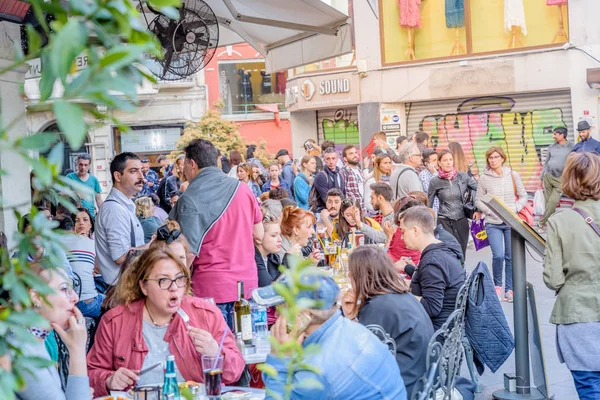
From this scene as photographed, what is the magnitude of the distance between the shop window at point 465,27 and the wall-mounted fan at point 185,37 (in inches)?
512

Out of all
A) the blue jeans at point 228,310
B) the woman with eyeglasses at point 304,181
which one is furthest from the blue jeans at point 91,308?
the woman with eyeglasses at point 304,181

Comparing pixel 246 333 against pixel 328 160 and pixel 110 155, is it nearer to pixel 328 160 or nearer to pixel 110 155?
pixel 328 160

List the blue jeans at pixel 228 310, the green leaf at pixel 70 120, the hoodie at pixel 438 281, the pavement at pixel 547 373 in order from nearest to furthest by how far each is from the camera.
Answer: the green leaf at pixel 70 120, the hoodie at pixel 438 281, the blue jeans at pixel 228 310, the pavement at pixel 547 373

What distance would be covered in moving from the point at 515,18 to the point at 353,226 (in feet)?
40.9

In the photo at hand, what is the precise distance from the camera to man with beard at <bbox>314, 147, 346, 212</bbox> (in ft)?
38.2

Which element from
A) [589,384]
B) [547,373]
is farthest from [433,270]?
[547,373]

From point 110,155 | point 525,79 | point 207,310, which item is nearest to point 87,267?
point 207,310

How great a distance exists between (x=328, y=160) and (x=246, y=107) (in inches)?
906

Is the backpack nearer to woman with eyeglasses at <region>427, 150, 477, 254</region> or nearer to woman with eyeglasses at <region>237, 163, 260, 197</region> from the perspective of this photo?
woman with eyeglasses at <region>427, 150, 477, 254</region>

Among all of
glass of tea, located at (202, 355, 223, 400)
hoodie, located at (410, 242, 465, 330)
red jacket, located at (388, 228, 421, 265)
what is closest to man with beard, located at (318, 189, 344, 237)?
red jacket, located at (388, 228, 421, 265)

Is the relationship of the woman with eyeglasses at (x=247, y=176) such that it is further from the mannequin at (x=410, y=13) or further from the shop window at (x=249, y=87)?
the shop window at (x=249, y=87)

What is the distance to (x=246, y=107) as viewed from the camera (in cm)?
3441

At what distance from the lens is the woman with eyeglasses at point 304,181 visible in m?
12.8

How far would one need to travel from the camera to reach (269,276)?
7.01 meters
